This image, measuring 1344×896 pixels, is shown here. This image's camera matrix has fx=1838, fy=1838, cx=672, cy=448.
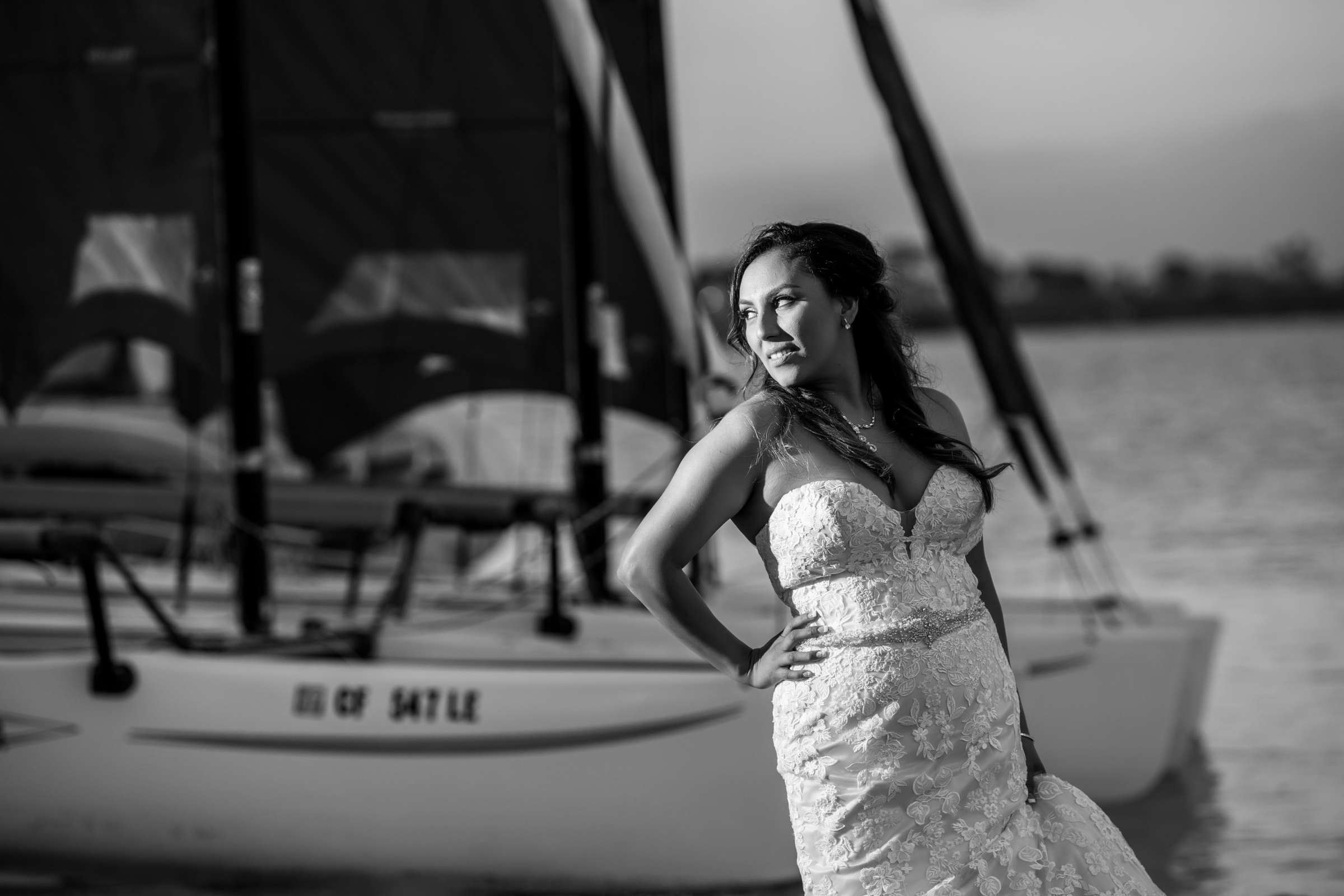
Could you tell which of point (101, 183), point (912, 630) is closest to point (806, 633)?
point (912, 630)

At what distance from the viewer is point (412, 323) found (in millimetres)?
8594

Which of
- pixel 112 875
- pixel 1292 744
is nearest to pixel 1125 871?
pixel 112 875

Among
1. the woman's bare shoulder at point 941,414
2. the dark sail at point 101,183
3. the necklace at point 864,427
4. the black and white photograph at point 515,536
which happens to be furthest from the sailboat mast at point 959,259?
the necklace at point 864,427

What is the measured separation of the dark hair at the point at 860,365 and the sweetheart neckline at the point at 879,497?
0.02 meters

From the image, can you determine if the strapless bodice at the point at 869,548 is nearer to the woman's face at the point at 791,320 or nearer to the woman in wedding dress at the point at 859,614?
the woman in wedding dress at the point at 859,614

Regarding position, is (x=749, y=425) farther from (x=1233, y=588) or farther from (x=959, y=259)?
(x=1233, y=588)

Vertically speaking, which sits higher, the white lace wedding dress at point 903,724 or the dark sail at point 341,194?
the dark sail at point 341,194

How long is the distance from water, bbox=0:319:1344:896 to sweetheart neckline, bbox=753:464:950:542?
13.4 inches

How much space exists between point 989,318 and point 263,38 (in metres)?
4.04

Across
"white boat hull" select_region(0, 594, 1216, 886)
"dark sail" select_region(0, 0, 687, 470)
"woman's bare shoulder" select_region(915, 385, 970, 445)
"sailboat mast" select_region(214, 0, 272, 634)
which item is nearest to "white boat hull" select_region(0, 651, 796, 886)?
"white boat hull" select_region(0, 594, 1216, 886)

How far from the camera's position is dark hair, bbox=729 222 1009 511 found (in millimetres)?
2326

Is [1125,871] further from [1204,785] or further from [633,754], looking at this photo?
[1204,785]

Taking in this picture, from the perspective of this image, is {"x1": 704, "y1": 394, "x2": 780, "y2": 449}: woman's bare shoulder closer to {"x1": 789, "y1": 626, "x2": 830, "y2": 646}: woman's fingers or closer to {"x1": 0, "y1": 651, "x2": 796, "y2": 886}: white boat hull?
{"x1": 789, "y1": 626, "x2": 830, "y2": 646}: woman's fingers

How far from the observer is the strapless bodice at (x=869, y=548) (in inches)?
90.0
